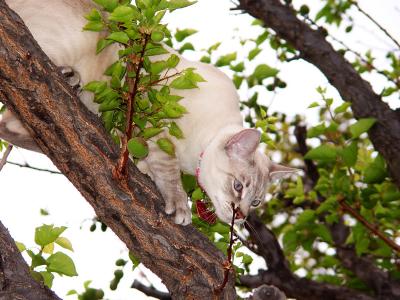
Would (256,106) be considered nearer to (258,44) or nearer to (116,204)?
(258,44)

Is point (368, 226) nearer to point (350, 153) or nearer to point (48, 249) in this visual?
point (350, 153)

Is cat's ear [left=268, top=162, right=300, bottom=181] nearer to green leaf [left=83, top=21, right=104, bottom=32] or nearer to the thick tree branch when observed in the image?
the thick tree branch

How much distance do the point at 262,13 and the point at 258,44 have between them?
0.76ft

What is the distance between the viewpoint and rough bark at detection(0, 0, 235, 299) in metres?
2.25

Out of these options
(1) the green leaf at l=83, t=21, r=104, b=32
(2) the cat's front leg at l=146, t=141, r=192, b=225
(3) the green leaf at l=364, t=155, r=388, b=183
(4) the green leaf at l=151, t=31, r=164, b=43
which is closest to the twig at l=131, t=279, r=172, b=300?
(2) the cat's front leg at l=146, t=141, r=192, b=225

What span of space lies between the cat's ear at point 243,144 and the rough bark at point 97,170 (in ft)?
1.98

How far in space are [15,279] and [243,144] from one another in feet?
4.38

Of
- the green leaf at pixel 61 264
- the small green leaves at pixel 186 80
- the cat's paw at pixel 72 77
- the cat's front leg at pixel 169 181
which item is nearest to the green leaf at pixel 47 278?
the green leaf at pixel 61 264

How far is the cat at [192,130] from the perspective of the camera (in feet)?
9.57

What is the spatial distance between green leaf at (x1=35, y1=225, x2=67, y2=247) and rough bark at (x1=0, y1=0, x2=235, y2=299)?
22 cm

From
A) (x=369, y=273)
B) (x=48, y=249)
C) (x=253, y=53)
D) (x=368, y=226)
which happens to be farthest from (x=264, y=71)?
(x=369, y=273)

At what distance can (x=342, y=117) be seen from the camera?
674 cm

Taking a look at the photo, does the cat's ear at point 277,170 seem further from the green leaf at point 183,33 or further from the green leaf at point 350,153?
the green leaf at point 183,33

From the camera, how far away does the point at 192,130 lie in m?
3.25
